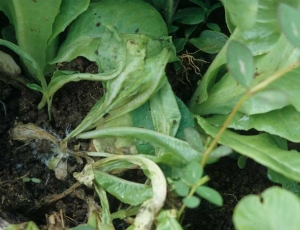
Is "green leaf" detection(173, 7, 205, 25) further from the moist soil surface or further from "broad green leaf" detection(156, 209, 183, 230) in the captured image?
"broad green leaf" detection(156, 209, 183, 230)

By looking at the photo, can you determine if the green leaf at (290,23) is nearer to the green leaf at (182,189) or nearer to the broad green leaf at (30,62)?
the green leaf at (182,189)

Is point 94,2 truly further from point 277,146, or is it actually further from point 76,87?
point 277,146

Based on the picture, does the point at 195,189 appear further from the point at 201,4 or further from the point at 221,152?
A: the point at 201,4

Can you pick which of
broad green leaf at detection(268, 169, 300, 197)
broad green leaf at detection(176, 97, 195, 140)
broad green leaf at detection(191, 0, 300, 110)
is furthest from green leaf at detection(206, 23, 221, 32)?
broad green leaf at detection(268, 169, 300, 197)

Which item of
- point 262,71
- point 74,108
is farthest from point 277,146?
point 74,108

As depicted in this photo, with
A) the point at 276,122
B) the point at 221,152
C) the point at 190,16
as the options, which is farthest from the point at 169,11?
the point at 221,152
